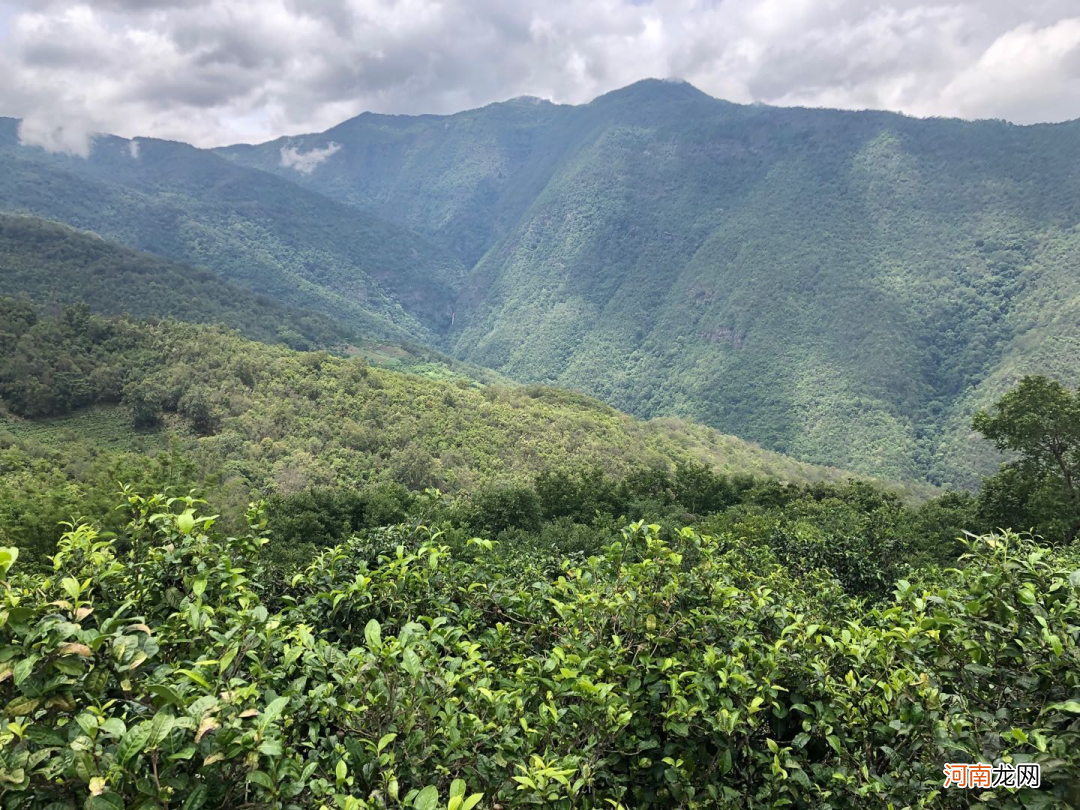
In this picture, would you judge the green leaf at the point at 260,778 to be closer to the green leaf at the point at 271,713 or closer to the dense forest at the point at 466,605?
the dense forest at the point at 466,605

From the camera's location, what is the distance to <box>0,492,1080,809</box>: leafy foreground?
6.98ft

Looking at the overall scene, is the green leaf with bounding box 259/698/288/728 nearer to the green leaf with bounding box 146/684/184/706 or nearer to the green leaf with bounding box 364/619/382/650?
the green leaf with bounding box 146/684/184/706

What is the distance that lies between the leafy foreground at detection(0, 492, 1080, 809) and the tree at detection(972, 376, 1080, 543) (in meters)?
25.6

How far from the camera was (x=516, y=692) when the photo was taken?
3.13 meters

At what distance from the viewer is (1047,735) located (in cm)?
254

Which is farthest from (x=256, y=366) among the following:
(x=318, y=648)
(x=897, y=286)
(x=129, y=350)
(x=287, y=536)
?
(x=897, y=286)

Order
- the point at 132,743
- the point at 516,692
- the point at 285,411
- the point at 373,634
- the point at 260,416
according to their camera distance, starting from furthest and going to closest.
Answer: the point at 285,411 → the point at 260,416 → the point at 516,692 → the point at 373,634 → the point at 132,743

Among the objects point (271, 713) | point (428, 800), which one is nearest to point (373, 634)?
point (271, 713)

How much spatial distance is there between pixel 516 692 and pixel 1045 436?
29.2 meters

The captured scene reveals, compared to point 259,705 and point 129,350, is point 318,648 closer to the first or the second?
point 259,705

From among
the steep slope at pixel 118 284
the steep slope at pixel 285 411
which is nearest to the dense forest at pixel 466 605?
the steep slope at pixel 285 411

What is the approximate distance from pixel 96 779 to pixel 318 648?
50.5 inches

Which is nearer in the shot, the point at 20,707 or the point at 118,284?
the point at 20,707

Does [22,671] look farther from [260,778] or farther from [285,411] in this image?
[285,411]
